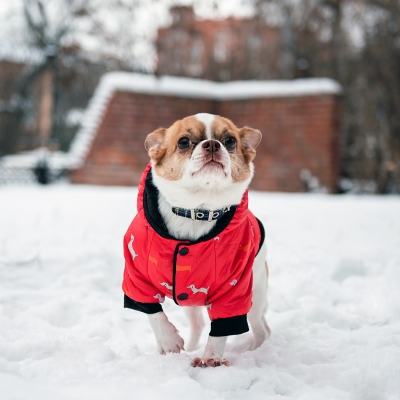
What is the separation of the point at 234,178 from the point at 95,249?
220 cm

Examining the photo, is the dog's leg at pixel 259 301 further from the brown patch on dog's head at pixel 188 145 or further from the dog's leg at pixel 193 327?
the brown patch on dog's head at pixel 188 145

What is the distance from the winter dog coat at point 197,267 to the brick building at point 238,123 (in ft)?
28.4

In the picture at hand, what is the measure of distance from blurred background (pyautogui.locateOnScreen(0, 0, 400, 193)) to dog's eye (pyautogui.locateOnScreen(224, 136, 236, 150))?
888 cm

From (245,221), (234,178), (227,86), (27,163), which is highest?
(234,178)

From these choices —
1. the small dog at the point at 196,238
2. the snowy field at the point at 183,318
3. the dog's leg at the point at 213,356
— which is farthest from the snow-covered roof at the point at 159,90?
the dog's leg at the point at 213,356

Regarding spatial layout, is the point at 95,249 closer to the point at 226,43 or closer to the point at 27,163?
the point at 27,163

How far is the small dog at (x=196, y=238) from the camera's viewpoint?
238 cm

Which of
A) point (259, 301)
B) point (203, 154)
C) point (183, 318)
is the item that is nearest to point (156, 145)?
point (203, 154)

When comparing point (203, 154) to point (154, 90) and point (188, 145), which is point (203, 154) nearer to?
point (188, 145)

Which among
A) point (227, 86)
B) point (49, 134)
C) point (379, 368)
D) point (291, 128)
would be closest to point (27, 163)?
point (49, 134)

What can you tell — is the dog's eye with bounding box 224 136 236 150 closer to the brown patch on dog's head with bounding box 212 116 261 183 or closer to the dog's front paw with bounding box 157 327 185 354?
the brown patch on dog's head with bounding box 212 116 261 183

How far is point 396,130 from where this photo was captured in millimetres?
11859

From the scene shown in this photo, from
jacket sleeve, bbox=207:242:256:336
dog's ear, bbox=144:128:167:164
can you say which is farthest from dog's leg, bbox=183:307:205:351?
dog's ear, bbox=144:128:167:164

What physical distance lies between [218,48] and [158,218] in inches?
561
